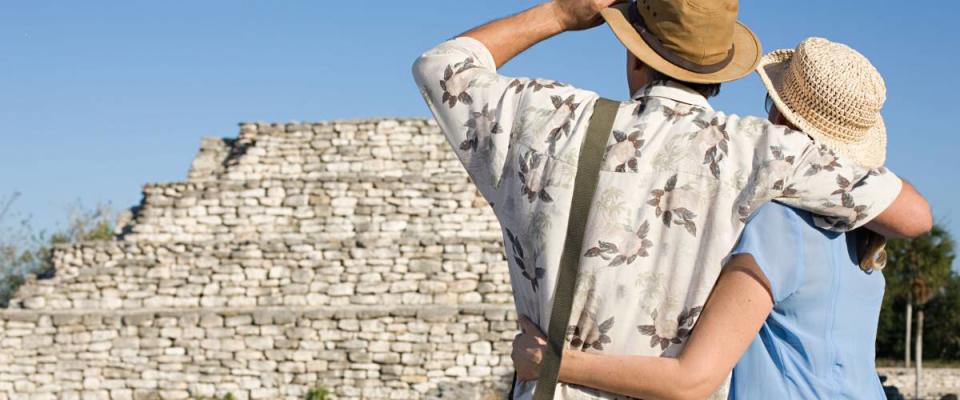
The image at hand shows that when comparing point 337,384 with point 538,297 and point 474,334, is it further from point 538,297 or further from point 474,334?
point 538,297

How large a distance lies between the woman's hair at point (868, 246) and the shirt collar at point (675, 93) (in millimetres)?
372

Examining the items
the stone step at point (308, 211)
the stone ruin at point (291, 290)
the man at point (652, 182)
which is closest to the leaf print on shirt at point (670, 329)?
the man at point (652, 182)

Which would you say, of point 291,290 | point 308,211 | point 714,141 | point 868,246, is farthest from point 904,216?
point 308,211

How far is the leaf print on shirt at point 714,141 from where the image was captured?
1.81m

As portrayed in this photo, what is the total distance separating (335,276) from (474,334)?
239cm

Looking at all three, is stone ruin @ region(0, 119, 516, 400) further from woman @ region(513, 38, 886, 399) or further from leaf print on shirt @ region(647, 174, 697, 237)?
leaf print on shirt @ region(647, 174, 697, 237)

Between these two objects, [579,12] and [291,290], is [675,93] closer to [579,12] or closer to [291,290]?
[579,12]

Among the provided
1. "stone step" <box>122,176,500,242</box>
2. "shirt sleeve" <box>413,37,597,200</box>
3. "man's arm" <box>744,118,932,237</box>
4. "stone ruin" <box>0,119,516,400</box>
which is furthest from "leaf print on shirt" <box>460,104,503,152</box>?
"stone step" <box>122,176,500,242</box>

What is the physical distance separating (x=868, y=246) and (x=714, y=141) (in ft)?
1.33

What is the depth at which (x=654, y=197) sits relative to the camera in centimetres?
181

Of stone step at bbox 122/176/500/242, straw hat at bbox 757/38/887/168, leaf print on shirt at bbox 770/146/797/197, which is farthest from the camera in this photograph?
stone step at bbox 122/176/500/242

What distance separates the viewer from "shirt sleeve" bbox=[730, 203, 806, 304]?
5.98ft

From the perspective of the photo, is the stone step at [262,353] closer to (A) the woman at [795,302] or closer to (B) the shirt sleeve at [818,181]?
(A) the woman at [795,302]

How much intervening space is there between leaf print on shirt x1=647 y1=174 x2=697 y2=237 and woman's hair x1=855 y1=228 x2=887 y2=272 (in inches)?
15.2
